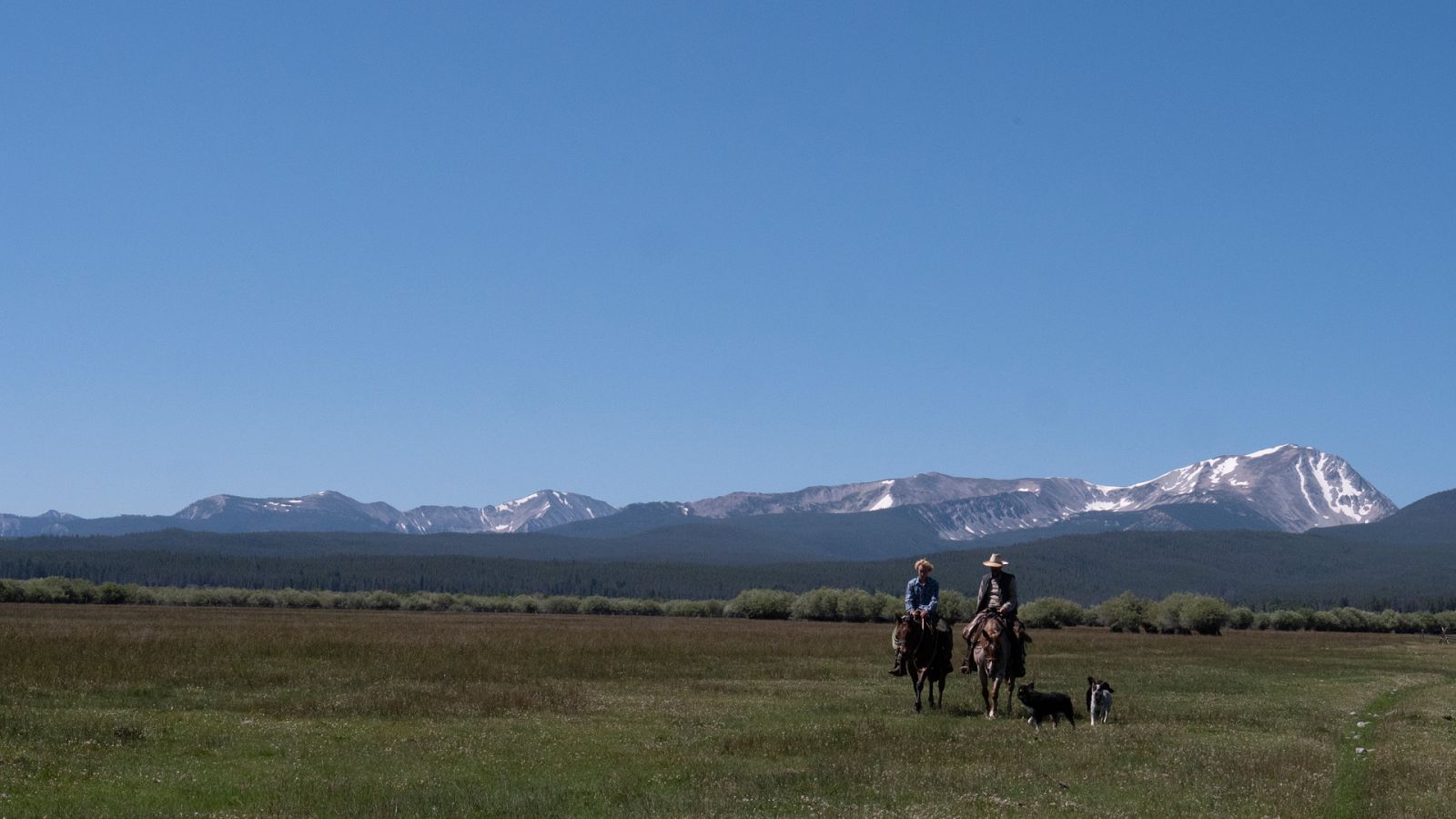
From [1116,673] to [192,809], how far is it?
31.0m

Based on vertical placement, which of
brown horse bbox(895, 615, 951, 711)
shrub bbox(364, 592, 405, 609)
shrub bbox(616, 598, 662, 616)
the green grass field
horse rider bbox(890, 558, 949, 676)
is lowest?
shrub bbox(616, 598, 662, 616)

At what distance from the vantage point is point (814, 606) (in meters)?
113

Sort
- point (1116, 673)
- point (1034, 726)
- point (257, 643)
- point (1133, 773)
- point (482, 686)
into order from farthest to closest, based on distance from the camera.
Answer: point (257, 643) → point (1116, 673) → point (482, 686) → point (1034, 726) → point (1133, 773)

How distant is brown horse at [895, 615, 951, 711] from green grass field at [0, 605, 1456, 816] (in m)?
0.82

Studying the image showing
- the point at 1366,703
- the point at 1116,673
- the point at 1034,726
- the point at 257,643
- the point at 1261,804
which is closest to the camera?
the point at 1261,804

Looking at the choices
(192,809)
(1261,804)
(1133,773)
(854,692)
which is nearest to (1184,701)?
(854,692)

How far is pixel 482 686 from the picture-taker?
28.3 meters

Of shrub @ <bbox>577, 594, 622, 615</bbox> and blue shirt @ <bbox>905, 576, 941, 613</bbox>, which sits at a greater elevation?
blue shirt @ <bbox>905, 576, 941, 613</bbox>

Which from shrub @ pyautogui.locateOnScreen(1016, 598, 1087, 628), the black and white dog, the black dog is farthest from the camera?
shrub @ pyautogui.locateOnScreen(1016, 598, 1087, 628)

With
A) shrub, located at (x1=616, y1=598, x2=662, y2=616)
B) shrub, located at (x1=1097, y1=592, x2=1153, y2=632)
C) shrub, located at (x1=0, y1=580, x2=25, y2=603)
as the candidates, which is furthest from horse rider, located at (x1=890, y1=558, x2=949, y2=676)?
shrub, located at (x1=616, y1=598, x2=662, y2=616)

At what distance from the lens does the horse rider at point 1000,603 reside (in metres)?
24.0

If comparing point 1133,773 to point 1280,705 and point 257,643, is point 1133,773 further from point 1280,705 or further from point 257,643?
point 257,643

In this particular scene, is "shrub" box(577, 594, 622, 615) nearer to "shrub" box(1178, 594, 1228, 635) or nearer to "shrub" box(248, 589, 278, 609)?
"shrub" box(248, 589, 278, 609)

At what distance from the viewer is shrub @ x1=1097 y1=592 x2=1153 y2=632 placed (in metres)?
104
